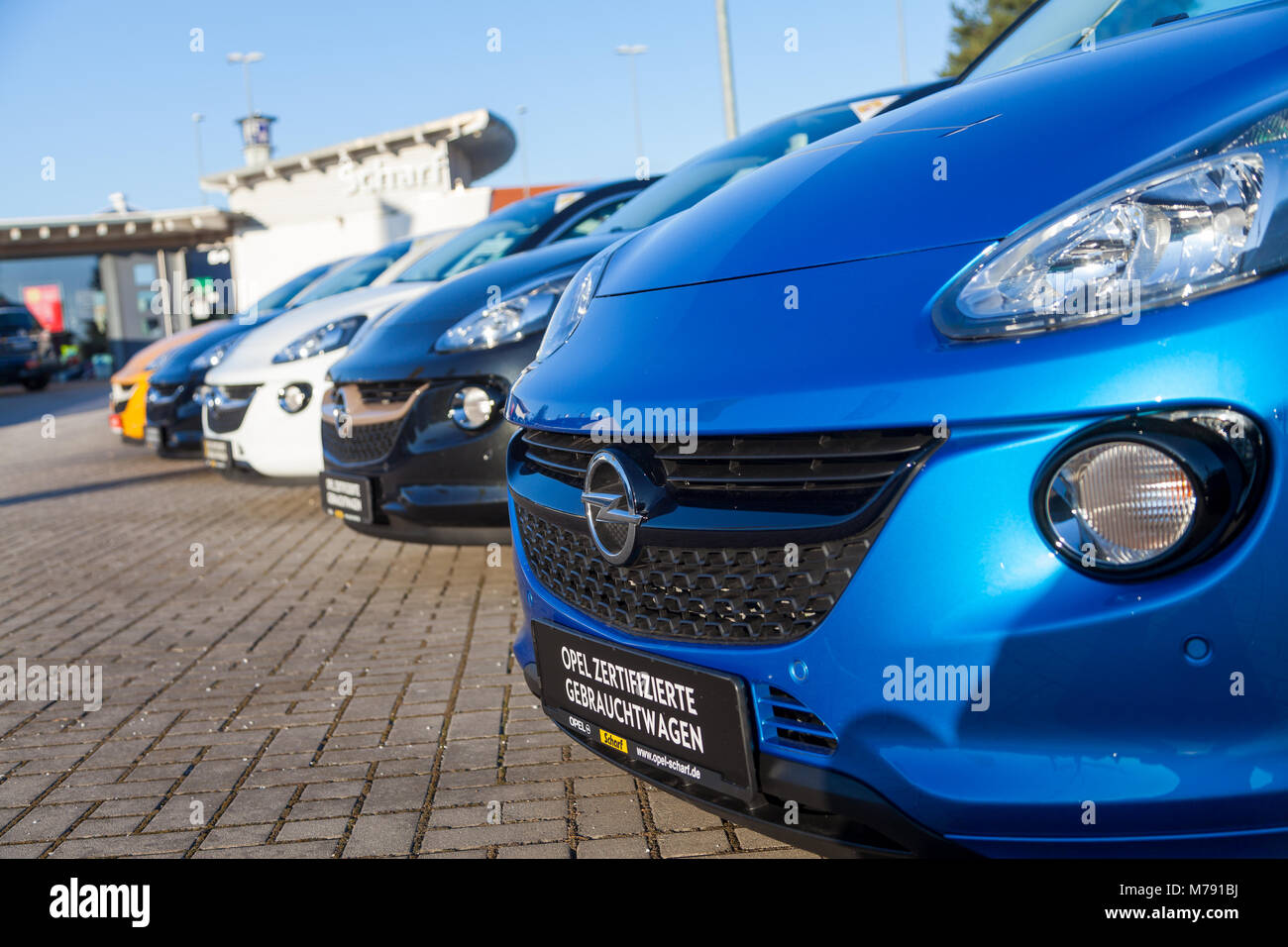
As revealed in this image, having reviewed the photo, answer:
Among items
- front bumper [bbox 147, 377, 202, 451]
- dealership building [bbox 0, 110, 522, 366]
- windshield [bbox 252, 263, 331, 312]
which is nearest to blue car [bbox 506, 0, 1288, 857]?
front bumper [bbox 147, 377, 202, 451]

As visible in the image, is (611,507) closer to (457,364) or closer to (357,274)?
(457,364)

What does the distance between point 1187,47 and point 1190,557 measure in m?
0.99

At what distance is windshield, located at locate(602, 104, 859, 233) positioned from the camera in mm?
4305

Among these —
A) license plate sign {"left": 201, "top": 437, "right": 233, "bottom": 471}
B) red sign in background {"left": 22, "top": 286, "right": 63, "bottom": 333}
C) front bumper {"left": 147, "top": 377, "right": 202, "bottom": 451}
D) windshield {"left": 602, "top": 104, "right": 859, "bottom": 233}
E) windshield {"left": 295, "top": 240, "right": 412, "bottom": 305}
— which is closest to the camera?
windshield {"left": 602, "top": 104, "right": 859, "bottom": 233}

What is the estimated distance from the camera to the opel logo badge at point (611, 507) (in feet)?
5.98

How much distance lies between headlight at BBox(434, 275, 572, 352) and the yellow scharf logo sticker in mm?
2148

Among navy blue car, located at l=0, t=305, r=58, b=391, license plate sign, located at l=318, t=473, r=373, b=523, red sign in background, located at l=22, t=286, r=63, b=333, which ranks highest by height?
red sign in background, located at l=22, t=286, r=63, b=333

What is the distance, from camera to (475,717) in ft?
10.5

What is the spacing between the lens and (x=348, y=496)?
14.6 feet

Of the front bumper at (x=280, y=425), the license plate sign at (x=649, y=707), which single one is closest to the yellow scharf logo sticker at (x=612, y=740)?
the license plate sign at (x=649, y=707)

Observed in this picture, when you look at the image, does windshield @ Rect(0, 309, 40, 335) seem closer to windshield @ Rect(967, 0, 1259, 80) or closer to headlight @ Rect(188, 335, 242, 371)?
headlight @ Rect(188, 335, 242, 371)

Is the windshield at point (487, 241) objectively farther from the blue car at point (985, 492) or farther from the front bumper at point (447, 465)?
the blue car at point (985, 492)
